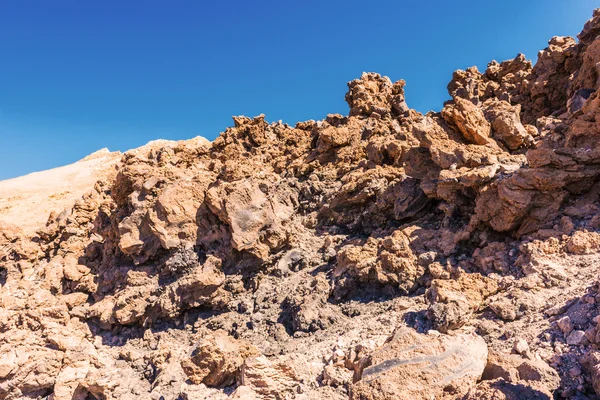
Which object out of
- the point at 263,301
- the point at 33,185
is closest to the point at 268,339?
the point at 263,301

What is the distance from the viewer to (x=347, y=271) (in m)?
7.15

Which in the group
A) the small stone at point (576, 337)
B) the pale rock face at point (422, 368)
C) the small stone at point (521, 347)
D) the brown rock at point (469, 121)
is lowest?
the pale rock face at point (422, 368)

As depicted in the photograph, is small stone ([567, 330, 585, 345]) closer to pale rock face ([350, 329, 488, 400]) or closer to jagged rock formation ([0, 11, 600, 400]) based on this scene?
jagged rock formation ([0, 11, 600, 400])

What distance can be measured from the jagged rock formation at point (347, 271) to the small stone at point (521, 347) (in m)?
0.02

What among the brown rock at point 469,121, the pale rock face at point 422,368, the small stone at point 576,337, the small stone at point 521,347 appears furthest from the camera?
the brown rock at point 469,121

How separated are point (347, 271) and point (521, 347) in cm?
345

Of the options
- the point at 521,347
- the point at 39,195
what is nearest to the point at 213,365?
the point at 521,347

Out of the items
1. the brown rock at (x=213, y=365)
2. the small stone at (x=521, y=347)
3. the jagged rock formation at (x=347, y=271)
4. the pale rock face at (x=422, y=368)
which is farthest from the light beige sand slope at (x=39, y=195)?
the small stone at (x=521, y=347)

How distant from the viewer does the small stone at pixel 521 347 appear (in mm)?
4036

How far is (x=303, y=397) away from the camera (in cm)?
472

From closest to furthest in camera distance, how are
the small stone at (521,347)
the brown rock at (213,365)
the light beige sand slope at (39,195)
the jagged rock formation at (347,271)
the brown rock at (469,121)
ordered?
the small stone at (521,347)
the jagged rock formation at (347,271)
the brown rock at (213,365)
the brown rock at (469,121)
the light beige sand slope at (39,195)

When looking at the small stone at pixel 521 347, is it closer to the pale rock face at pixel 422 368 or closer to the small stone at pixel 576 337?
the small stone at pixel 576 337

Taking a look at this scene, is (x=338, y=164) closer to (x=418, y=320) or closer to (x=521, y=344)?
(x=418, y=320)

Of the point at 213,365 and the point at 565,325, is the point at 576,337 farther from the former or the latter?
the point at 213,365
